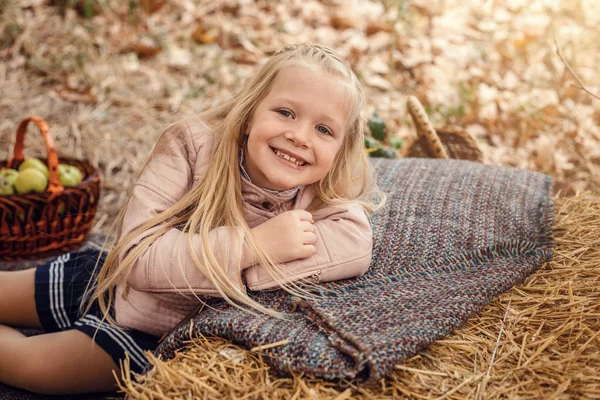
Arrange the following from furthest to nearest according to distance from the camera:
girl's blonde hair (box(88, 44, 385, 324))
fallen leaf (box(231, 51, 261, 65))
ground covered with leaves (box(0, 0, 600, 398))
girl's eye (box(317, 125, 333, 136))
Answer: fallen leaf (box(231, 51, 261, 65))
ground covered with leaves (box(0, 0, 600, 398))
girl's eye (box(317, 125, 333, 136))
girl's blonde hair (box(88, 44, 385, 324))

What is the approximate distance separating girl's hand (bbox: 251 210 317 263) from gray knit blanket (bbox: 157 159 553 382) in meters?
0.13

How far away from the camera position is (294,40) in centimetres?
555

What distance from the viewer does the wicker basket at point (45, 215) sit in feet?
8.66

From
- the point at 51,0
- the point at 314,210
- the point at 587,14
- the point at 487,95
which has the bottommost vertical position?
the point at 487,95

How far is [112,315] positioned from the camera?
77.7 inches

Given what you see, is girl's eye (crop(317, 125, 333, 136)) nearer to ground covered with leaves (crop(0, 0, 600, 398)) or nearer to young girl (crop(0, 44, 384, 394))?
young girl (crop(0, 44, 384, 394))

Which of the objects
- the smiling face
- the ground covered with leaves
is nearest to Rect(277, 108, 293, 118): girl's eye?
the smiling face

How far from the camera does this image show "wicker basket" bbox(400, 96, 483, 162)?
285 centimetres

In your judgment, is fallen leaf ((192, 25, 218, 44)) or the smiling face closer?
the smiling face

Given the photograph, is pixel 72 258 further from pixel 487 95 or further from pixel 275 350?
pixel 487 95

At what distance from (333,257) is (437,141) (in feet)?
4.43

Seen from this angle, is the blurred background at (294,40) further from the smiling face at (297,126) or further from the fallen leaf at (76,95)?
the smiling face at (297,126)

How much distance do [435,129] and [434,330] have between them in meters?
1.79

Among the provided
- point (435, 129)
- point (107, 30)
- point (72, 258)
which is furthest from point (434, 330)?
point (107, 30)
